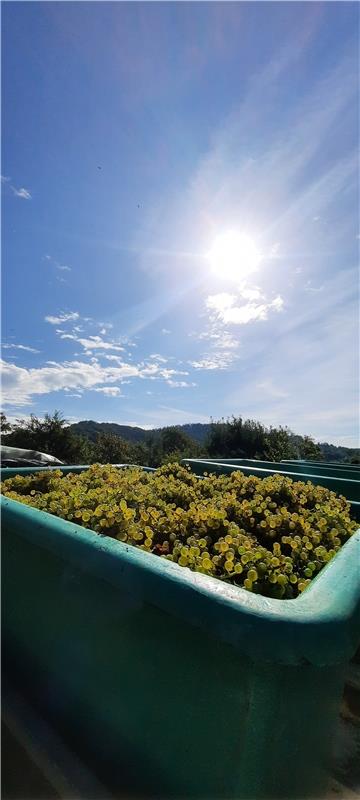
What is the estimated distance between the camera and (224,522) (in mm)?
1641

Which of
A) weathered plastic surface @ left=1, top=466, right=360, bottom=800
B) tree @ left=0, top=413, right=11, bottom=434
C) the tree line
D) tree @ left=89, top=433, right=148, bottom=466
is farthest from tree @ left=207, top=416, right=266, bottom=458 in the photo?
weathered plastic surface @ left=1, top=466, right=360, bottom=800

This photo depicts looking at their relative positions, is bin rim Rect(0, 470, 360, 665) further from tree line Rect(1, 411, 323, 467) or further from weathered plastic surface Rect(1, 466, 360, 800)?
tree line Rect(1, 411, 323, 467)

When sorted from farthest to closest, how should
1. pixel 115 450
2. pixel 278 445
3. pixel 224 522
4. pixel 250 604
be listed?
pixel 115 450 < pixel 278 445 < pixel 224 522 < pixel 250 604

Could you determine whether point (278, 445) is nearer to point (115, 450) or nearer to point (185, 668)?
point (115, 450)

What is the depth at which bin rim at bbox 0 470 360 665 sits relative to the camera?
685 millimetres

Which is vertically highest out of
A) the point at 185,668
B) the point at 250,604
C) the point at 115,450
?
the point at 115,450

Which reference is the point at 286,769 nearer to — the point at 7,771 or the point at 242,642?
the point at 242,642

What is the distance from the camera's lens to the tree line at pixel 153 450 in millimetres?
15195

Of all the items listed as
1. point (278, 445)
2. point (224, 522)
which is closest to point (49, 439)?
point (278, 445)

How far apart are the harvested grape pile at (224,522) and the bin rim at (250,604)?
224 mm

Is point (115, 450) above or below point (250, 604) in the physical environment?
above

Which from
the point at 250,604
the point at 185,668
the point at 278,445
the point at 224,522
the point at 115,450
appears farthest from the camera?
the point at 115,450

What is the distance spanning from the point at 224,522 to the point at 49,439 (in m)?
18.1

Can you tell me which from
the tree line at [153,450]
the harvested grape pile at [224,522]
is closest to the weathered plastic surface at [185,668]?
the harvested grape pile at [224,522]
